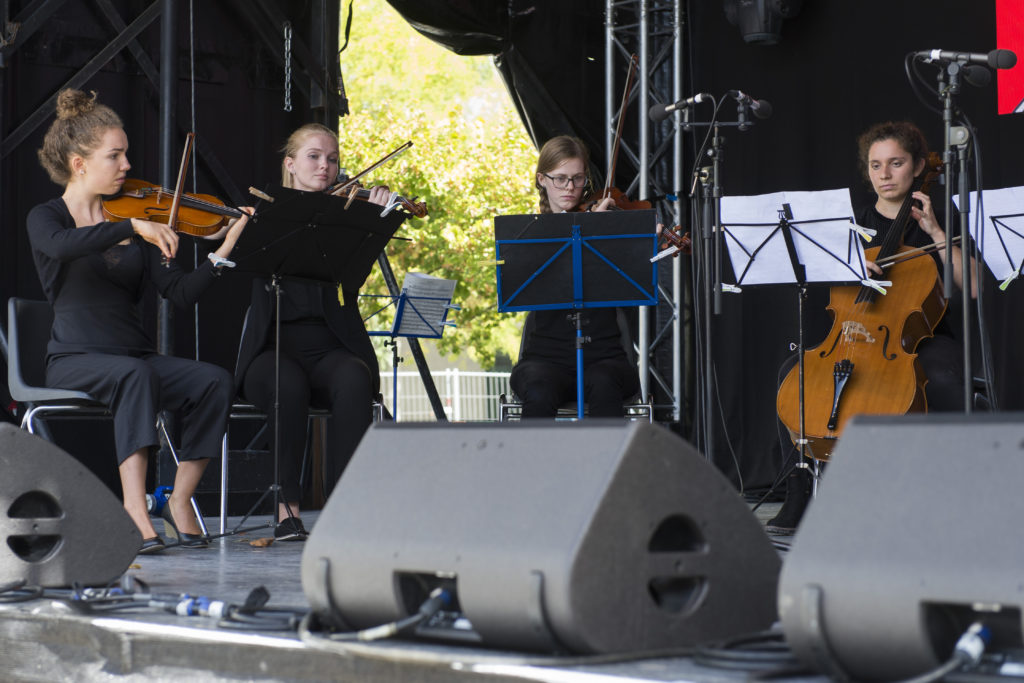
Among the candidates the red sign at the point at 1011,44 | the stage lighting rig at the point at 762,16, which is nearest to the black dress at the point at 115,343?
the stage lighting rig at the point at 762,16

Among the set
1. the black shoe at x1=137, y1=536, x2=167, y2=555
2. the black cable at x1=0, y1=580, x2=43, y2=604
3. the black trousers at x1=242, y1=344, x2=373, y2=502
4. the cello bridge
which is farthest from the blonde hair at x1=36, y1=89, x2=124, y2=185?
the cello bridge

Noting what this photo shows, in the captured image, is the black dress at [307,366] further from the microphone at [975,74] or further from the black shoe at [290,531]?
the microphone at [975,74]

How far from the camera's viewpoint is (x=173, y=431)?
4742 mm

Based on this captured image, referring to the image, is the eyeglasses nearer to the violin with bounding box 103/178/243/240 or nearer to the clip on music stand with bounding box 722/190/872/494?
the clip on music stand with bounding box 722/190/872/494

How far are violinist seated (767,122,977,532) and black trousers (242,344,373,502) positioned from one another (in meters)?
1.27

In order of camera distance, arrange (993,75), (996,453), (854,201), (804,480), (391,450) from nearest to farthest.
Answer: (996,453)
(391,450)
(804,480)
(993,75)
(854,201)

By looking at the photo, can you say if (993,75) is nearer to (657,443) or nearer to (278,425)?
(278,425)

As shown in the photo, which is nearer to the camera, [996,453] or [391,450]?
[996,453]

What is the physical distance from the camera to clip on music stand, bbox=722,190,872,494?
3312mm

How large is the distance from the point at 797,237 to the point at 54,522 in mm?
2083

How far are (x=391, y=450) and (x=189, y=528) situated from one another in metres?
1.68

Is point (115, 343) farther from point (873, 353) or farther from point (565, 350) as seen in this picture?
point (873, 353)

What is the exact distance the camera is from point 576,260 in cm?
365

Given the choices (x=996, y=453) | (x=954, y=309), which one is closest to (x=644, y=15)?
(x=954, y=309)
